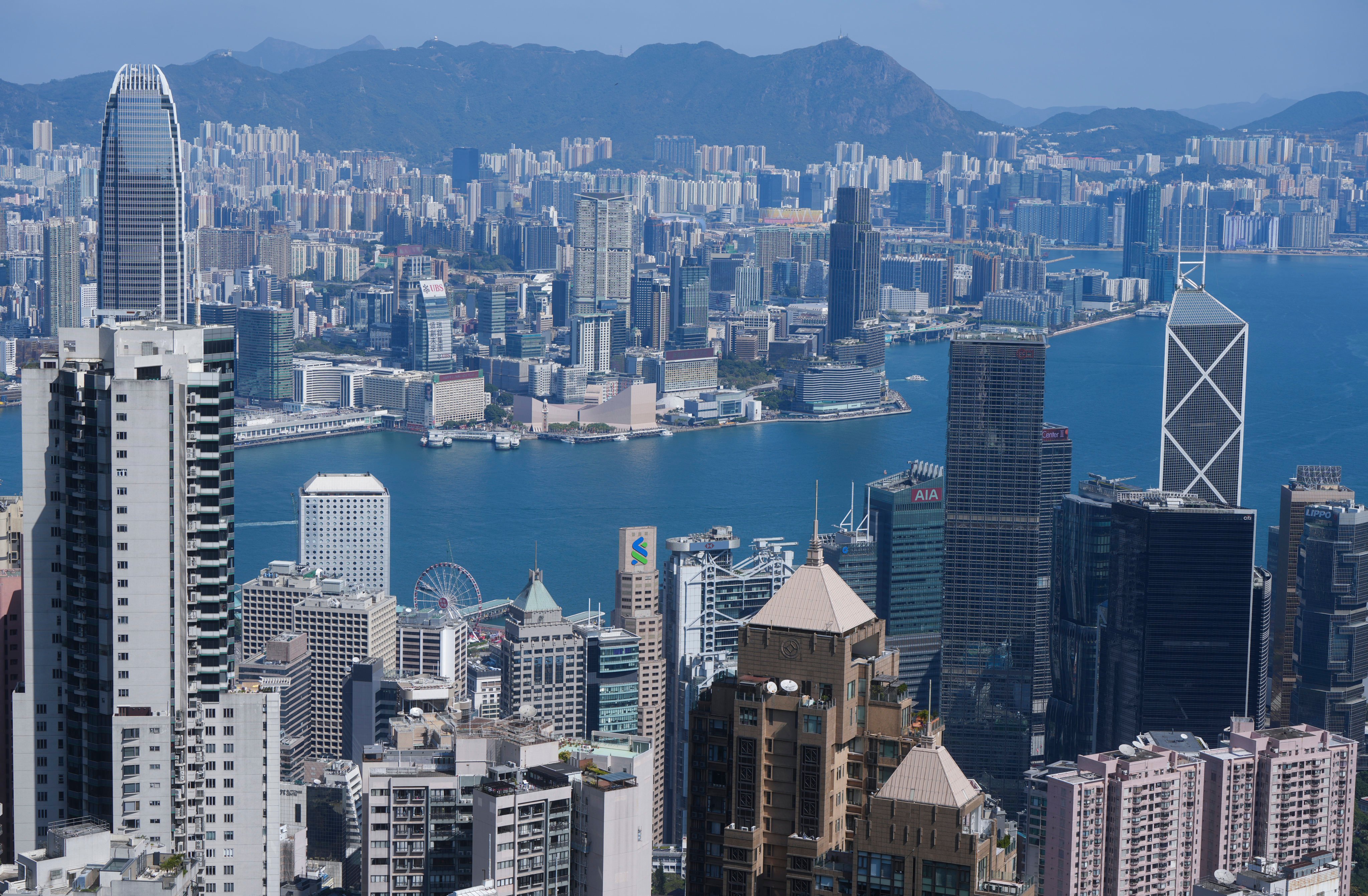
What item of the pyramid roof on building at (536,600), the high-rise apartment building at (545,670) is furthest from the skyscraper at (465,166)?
the high-rise apartment building at (545,670)

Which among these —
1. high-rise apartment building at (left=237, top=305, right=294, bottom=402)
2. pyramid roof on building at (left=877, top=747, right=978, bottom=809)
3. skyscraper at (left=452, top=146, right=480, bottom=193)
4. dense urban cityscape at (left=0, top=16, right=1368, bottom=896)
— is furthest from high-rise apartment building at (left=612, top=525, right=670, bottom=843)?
skyscraper at (left=452, top=146, right=480, bottom=193)

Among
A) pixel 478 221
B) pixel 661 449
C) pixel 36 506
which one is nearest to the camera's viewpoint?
pixel 36 506

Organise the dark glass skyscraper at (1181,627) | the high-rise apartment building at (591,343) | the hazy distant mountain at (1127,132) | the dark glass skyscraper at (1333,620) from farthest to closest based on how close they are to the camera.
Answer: the hazy distant mountain at (1127,132) → the high-rise apartment building at (591,343) → the dark glass skyscraper at (1333,620) → the dark glass skyscraper at (1181,627)

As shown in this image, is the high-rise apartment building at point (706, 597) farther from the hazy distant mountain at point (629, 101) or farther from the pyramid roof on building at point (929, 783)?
the hazy distant mountain at point (629, 101)

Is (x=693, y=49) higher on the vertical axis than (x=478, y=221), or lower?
higher

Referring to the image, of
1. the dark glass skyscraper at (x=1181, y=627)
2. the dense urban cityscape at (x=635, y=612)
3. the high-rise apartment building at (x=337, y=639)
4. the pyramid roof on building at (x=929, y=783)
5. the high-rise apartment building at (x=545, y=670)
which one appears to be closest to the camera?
the pyramid roof on building at (x=929, y=783)

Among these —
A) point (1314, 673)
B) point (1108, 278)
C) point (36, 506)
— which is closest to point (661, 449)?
point (1314, 673)

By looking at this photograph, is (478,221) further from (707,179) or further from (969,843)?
(969,843)
